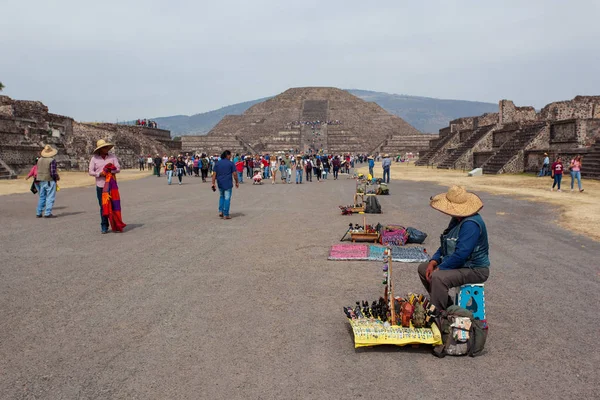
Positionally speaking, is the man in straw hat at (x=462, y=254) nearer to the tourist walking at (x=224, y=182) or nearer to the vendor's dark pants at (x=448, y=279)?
the vendor's dark pants at (x=448, y=279)

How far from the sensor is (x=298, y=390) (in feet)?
11.4

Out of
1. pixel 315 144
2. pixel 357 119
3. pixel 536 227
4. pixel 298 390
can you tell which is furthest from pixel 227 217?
pixel 357 119

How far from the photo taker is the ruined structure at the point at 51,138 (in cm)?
2912

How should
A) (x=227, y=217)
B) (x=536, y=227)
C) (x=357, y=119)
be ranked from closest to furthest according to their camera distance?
(x=536, y=227) → (x=227, y=217) → (x=357, y=119)

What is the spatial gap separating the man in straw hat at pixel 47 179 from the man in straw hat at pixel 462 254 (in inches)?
412

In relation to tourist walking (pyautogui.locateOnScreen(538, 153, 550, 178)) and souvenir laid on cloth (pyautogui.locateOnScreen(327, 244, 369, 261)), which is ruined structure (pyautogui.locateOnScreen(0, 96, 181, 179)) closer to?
→ souvenir laid on cloth (pyautogui.locateOnScreen(327, 244, 369, 261))

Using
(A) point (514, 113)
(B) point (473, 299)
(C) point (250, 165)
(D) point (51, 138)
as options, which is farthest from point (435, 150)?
(B) point (473, 299)

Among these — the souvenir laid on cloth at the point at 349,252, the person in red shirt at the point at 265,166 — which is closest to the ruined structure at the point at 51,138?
the person in red shirt at the point at 265,166

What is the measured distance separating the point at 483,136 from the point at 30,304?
1445 inches

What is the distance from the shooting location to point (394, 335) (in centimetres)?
418

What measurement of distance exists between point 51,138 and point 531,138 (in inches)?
1255

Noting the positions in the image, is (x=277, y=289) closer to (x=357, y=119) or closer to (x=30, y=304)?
(x=30, y=304)

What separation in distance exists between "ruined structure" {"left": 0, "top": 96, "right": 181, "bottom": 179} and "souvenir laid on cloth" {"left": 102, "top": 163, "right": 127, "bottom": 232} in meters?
19.6

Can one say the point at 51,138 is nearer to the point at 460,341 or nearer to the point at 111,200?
the point at 111,200
